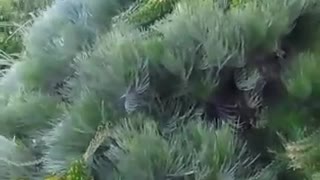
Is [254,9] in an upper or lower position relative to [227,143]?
upper

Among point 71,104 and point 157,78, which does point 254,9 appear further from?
point 71,104

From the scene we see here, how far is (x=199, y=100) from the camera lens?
73 cm

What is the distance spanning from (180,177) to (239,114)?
0.13m

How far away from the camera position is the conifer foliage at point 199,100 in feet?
2.18

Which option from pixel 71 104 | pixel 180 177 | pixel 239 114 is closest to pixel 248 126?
pixel 239 114

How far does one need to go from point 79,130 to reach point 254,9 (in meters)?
0.26

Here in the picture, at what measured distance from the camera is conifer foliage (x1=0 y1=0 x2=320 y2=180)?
665 mm

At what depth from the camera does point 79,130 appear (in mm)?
739

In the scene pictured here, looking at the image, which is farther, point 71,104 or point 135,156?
point 71,104

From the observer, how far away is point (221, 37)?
71cm

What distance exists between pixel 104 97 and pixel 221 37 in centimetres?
17

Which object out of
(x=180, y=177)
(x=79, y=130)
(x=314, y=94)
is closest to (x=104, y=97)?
(x=79, y=130)

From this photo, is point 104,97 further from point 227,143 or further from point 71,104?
point 227,143

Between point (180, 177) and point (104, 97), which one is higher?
point (104, 97)
